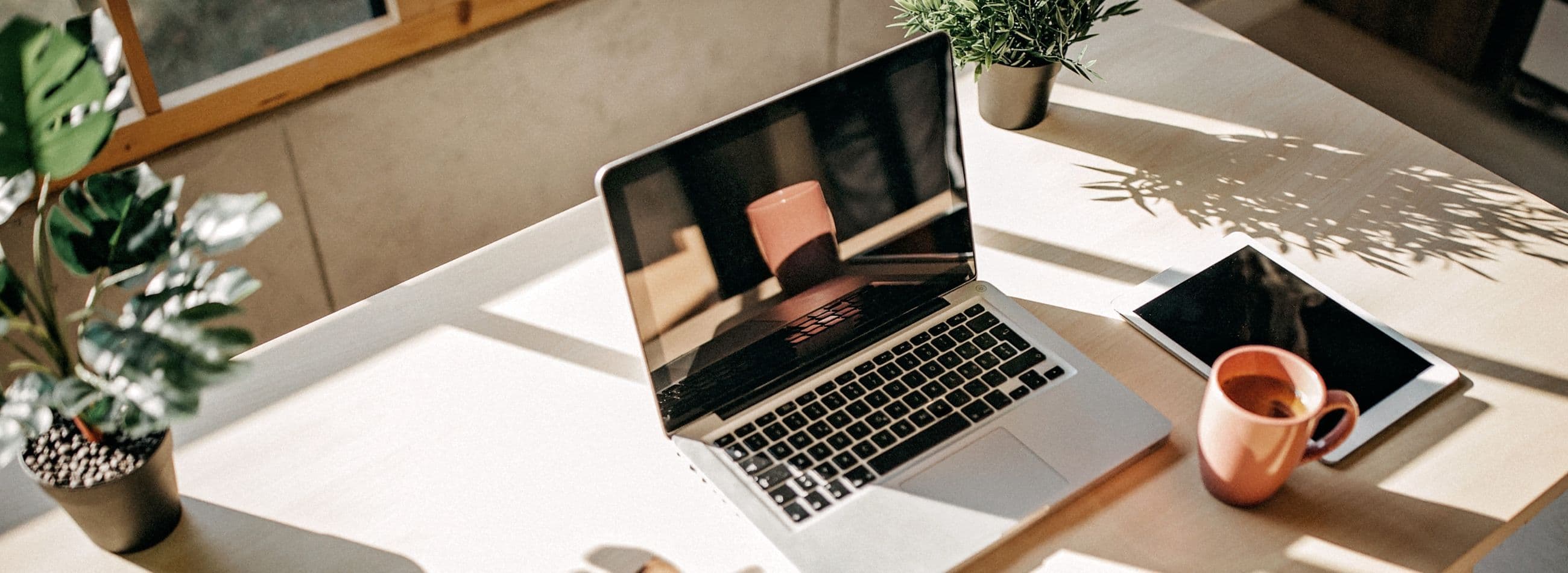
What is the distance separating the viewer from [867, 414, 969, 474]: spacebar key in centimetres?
92

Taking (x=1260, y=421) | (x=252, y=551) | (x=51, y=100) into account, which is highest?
(x=51, y=100)

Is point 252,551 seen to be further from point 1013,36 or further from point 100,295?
point 1013,36

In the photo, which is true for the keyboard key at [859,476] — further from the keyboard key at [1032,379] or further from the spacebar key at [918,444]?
the keyboard key at [1032,379]

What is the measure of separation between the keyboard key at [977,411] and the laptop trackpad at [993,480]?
22mm

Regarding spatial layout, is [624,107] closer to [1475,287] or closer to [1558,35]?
[1475,287]

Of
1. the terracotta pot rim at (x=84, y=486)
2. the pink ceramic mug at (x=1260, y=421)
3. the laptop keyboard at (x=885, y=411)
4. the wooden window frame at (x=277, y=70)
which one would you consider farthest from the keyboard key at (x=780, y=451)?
the wooden window frame at (x=277, y=70)

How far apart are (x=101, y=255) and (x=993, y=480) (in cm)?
69

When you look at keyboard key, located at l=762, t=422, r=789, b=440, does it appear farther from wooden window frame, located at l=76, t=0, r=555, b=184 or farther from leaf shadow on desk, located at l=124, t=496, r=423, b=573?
wooden window frame, located at l=76, t=0, r=555, b=184

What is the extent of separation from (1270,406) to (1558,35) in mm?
1914

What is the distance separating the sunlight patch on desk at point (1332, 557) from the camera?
86 centimetres

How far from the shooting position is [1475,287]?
110 cm

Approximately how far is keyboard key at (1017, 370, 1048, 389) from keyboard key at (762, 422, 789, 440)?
22 centimetres

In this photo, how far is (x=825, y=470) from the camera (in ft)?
3.01

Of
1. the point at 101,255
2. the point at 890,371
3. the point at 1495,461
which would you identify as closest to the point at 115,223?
the point at 101,255
